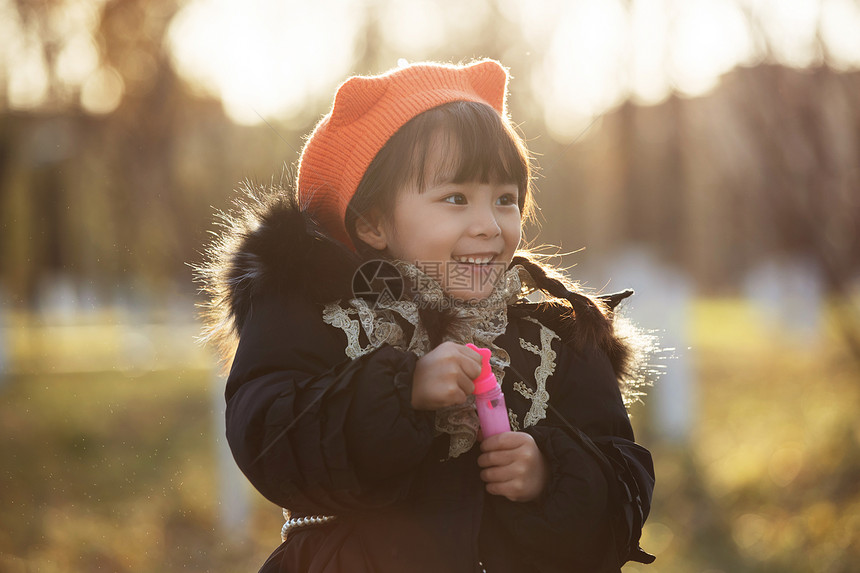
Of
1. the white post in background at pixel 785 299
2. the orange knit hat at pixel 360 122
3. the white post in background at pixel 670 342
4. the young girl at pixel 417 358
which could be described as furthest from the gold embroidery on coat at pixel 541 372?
the white post in background at pixel 785 299

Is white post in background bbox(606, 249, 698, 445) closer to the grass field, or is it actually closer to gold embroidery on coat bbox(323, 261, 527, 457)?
the grass field

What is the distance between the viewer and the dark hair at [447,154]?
1.65 meters

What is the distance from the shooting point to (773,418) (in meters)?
6.03

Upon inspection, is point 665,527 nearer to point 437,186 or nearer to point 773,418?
point 773,418

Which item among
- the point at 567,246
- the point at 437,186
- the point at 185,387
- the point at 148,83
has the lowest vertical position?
the point at 185,387

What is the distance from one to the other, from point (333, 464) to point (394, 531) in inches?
8.9

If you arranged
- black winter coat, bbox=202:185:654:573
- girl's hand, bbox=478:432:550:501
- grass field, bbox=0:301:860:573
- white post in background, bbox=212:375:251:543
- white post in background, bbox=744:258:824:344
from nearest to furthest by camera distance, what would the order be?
black winter coat, bbox=202:185:654:573 < girl's hand, bbox=478:432:550:501 < grass field, bbox=0:301:860:573 < white post in background, bbox=212:375:251:543 < white post in background, bbox=744:258:824:344

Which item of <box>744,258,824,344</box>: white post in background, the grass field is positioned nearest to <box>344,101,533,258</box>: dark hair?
the grass field

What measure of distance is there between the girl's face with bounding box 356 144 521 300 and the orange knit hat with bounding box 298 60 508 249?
0.14 metres

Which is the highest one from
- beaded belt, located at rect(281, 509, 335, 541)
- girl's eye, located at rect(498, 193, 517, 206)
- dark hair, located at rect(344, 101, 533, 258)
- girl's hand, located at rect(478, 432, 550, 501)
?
dark hair, located at rect(344, 101, 533, 258)

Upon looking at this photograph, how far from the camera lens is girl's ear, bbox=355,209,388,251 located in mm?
1748

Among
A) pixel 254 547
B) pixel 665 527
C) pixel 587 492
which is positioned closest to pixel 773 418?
pixel 665 527

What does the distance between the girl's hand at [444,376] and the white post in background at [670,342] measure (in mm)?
3847

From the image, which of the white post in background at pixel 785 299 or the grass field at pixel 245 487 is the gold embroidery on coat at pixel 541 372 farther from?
the white post in background at pixel 785 299
